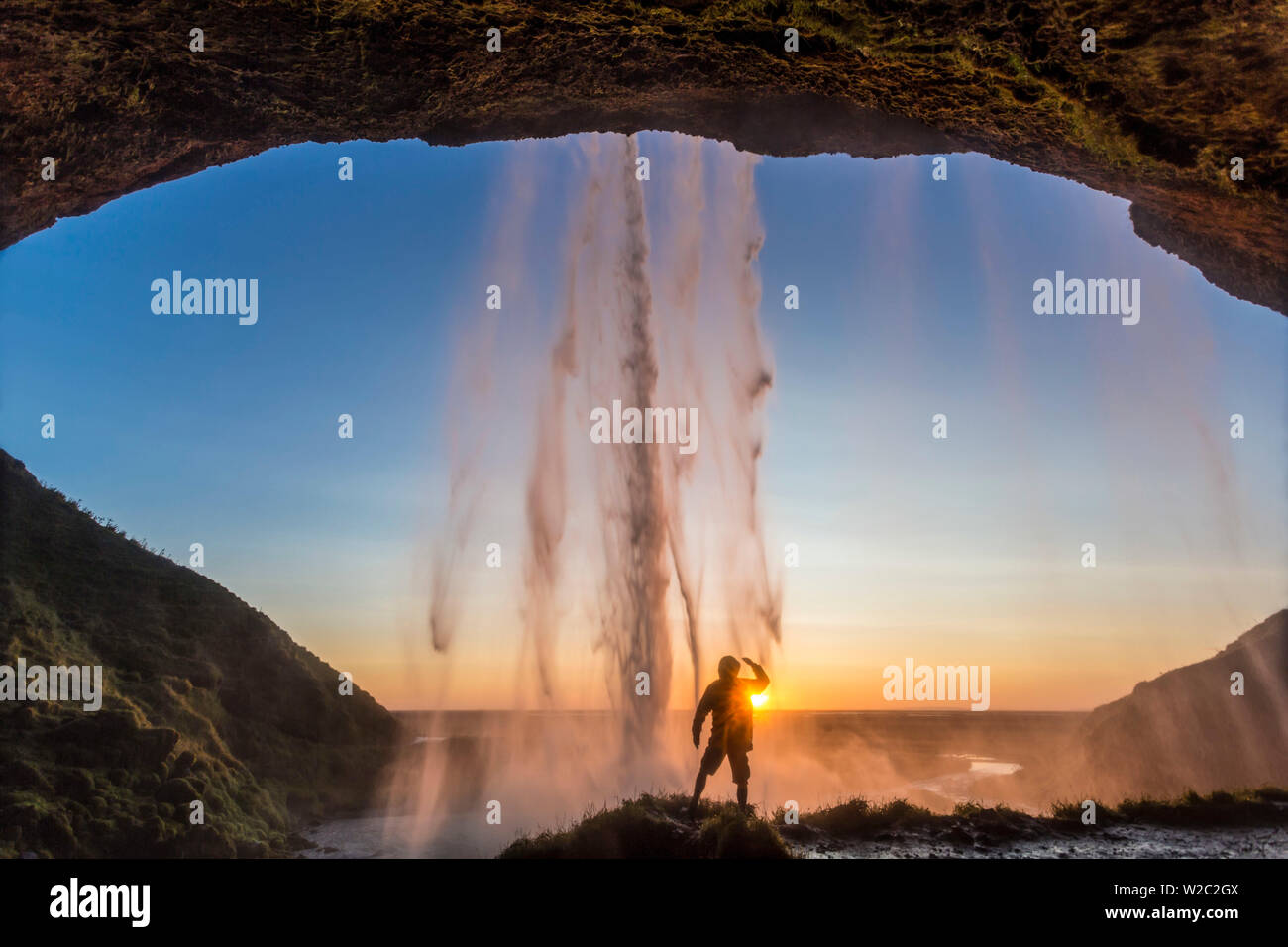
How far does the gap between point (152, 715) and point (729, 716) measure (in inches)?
525

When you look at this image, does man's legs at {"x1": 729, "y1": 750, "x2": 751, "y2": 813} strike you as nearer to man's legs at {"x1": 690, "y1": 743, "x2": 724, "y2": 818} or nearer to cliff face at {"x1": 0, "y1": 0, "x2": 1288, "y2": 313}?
man's legs at {"x1": 690, "y1": 743, "x2": 724, "y2": 818}

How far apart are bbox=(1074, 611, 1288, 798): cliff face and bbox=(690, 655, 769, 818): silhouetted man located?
63.4 ft

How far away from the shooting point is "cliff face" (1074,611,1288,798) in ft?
70.6

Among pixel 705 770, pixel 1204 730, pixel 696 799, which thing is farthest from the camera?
pixel 1204 730

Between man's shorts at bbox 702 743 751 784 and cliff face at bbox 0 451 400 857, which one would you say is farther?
cliff face at bbox 0 451 400 857

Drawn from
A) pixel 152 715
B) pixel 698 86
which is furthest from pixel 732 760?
pixel 152 715

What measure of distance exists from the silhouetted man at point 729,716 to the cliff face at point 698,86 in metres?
8.43

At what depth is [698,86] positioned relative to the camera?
10227 mm

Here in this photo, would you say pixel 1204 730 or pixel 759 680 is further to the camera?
pixel 1204 730

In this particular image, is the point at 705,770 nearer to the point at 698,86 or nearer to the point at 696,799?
the point at 696,799

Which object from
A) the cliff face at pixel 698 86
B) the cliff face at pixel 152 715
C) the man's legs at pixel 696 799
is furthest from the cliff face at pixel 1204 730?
the cliff face at pixel 152 715

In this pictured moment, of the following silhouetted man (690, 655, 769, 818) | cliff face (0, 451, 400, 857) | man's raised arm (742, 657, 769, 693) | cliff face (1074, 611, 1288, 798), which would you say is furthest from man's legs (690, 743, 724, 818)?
cliff face (1074, 611, 1288, 798)

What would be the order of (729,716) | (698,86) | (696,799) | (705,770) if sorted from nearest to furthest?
(696,799) → (705,770) → (729,716) → (698,86)

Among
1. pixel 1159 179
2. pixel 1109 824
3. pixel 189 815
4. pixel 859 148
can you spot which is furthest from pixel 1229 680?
pixel 189 815
